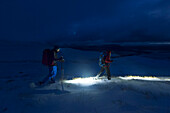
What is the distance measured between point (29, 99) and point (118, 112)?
2.82 meters

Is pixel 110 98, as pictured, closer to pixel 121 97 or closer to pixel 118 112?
pixel 121 97

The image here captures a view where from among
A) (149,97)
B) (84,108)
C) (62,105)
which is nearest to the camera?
(84,108)

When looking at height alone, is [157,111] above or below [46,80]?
below

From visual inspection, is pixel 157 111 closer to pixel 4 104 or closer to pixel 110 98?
pixel 110 98

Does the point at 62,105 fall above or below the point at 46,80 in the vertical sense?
below

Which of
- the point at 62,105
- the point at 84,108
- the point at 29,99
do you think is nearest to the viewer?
the point at 84,108

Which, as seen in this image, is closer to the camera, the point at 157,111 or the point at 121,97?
the point at 157,111

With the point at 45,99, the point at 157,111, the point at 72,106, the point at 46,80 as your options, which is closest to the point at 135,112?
the point at 157,111

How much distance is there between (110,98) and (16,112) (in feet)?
9.26

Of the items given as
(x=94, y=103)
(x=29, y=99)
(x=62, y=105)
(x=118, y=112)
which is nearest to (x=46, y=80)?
(x=29, y=99)

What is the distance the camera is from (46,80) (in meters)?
6.36

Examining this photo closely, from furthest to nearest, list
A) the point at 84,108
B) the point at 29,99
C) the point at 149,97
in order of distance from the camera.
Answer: the point at 149,97 < the point at 29,99 < the point at 84,108

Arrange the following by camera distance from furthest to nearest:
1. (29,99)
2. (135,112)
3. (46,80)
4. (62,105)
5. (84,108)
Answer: (46,80) → (29,99) → (62,105) → (84,108) → (135,112)

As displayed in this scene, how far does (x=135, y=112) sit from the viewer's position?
3.09 meters
